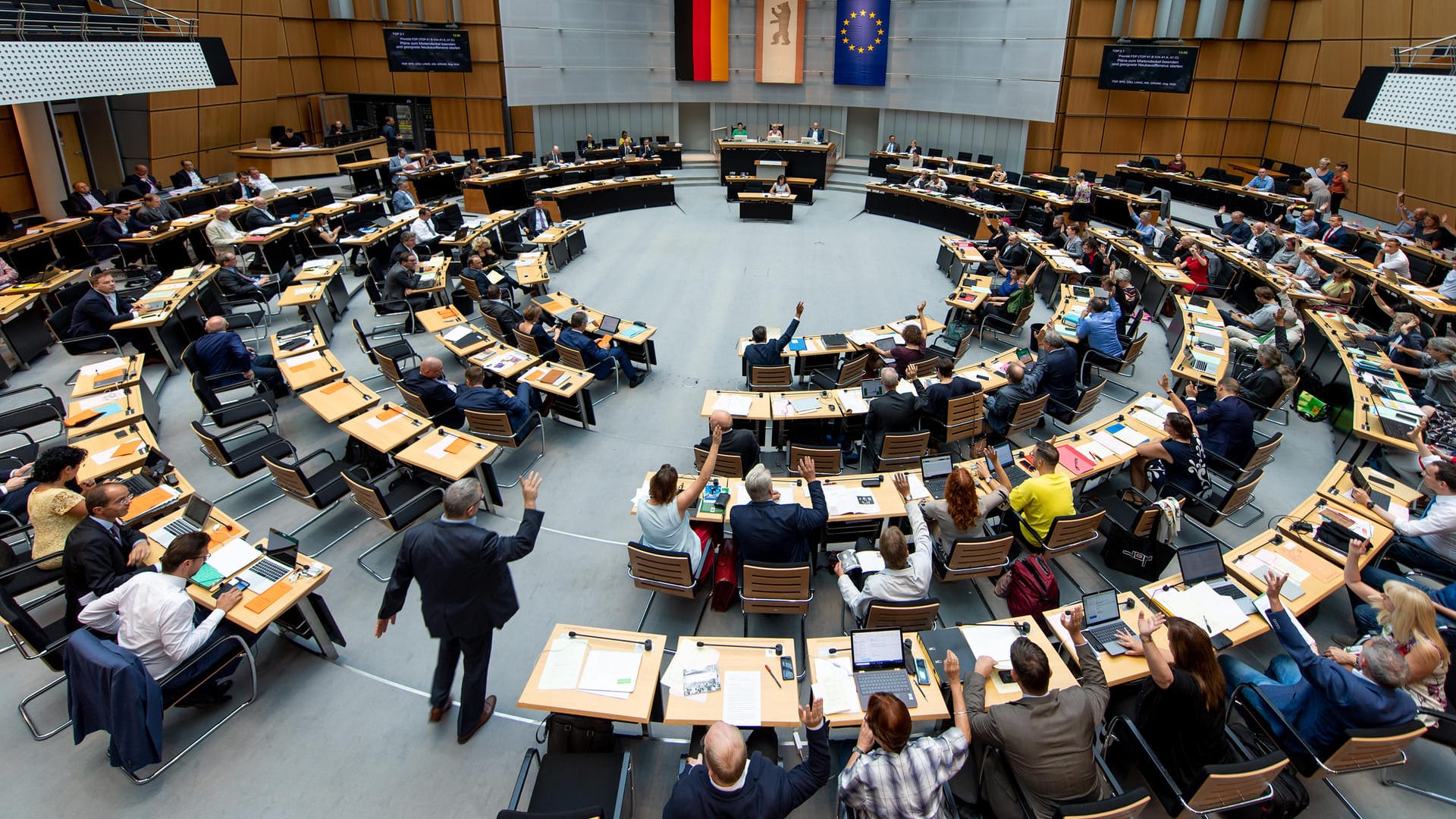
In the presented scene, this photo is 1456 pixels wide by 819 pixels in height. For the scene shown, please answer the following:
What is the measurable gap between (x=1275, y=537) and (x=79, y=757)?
866 cm

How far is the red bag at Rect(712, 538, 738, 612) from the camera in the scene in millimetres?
5398

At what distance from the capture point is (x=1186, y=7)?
18.4 metres

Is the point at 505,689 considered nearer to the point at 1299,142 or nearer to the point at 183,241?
the point at 183,241

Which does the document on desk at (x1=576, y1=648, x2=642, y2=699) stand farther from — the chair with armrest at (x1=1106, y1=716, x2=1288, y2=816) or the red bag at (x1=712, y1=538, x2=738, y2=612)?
the chair with armrest at (x1=1106, y1=716, x2=1288, y2=816)

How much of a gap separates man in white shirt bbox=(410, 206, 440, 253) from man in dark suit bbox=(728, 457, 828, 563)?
10.8 m

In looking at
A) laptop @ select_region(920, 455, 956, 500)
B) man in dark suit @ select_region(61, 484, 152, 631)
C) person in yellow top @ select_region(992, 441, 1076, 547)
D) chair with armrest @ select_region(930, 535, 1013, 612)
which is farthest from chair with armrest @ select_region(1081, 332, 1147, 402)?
man in dark suit @ select_region(61, 484, 152, 631)

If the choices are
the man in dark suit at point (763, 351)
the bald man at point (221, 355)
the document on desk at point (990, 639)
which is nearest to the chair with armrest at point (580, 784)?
the document on desk at point (990, 639)

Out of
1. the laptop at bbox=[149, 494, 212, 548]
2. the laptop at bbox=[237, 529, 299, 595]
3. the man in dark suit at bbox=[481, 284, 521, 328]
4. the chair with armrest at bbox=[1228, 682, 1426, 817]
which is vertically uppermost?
the man in dark suit at bbox=[481, 284, 521, 328]

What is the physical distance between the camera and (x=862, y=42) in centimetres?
2314

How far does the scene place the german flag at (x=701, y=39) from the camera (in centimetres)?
2283

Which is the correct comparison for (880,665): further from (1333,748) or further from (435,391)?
(435,391)

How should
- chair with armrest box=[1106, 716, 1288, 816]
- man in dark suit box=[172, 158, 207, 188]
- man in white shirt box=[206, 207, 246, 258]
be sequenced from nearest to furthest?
chair with armrest box=[1106, 716, 1288, 816] → man in white shirt box=[206, 207, 246, 258] → man in dark suit box=[172, 158, 207, 188]

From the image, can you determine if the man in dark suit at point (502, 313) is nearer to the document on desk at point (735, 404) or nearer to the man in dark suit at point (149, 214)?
the document on desk at point (735, 404)

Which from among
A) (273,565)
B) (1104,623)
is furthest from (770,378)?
(273,565)
